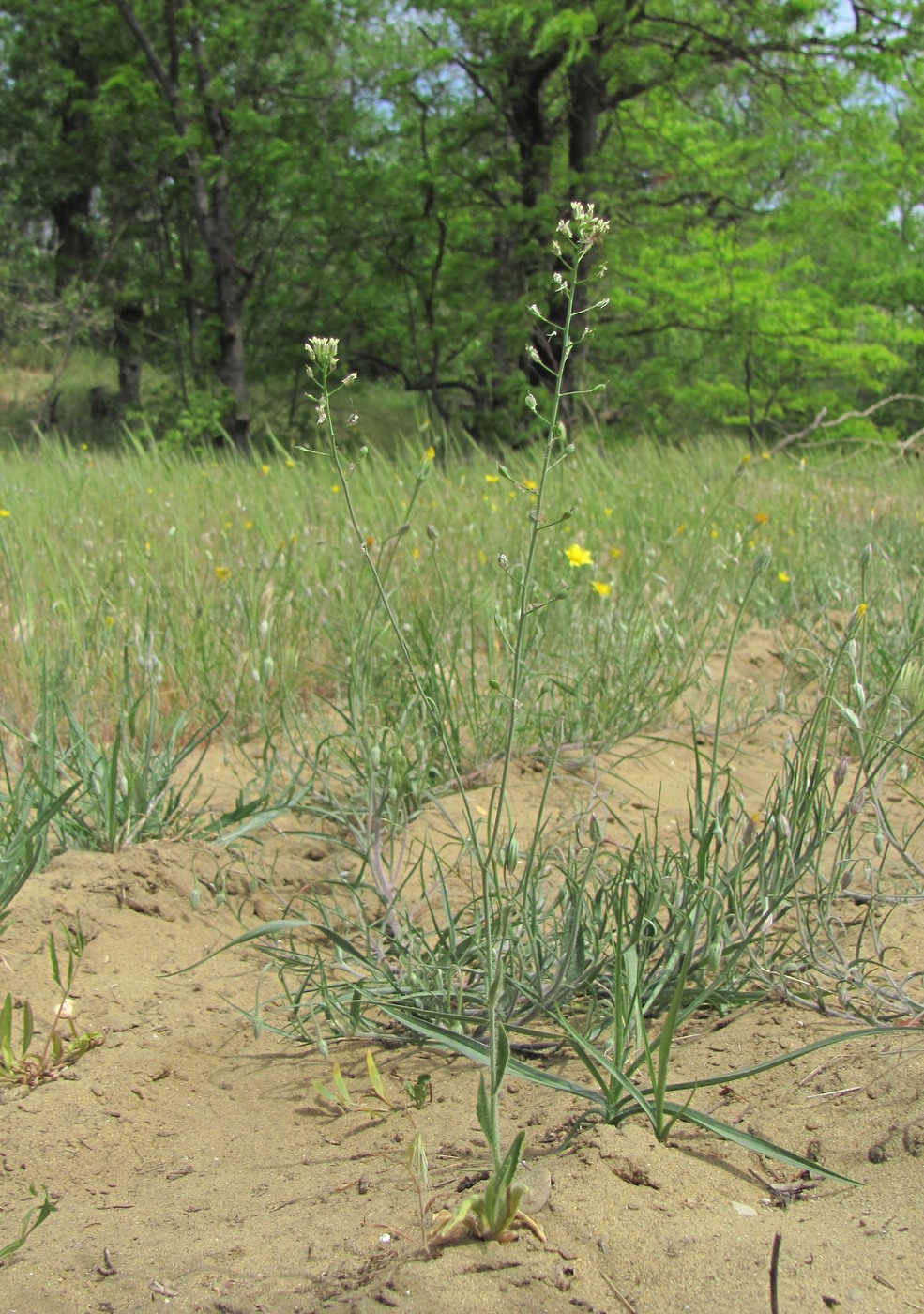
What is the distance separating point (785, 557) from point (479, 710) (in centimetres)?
195

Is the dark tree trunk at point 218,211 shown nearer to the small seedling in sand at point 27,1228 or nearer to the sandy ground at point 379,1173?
the sandy ground at point 379,1173

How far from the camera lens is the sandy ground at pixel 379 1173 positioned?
38.9 inches

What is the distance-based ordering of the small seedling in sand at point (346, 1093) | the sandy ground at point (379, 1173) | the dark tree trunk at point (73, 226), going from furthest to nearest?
the dark tree trunk at point (73, 226) < the small seedling in sand at point (346, 1093) < the sandy ground at point (379, 1173)

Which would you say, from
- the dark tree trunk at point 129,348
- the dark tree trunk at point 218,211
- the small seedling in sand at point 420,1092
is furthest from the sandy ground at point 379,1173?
the dark tree trunk at point 129,348

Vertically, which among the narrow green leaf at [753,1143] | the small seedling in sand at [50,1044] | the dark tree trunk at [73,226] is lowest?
the small seedling in sand at [50,1044]

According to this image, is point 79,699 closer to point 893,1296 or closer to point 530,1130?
point 530,1130

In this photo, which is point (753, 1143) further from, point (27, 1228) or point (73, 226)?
point (73, 226)

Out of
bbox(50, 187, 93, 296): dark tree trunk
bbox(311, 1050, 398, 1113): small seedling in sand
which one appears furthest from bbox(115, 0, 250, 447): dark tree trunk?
bbox(311, 1050, 398, 1113): small seedling in sand

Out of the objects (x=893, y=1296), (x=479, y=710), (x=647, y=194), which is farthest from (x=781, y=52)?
(x=893, y=1296)

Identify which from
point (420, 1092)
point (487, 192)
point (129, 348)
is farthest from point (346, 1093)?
point (129, 348)

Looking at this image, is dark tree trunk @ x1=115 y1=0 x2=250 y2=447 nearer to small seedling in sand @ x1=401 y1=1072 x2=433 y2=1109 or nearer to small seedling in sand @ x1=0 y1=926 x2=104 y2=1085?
small seedling in sand @ x1=0 y1=926 x2=104 y2=1085

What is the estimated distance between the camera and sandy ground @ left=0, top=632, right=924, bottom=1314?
99 centimetres

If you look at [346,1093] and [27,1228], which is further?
[346,1093]

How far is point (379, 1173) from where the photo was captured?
1235mm
